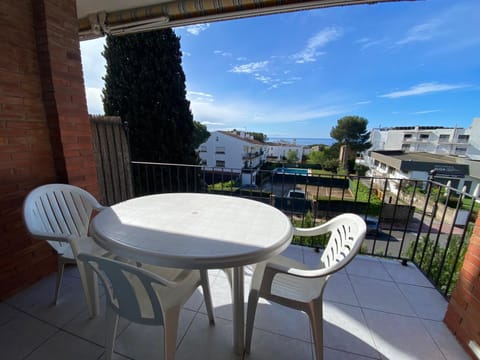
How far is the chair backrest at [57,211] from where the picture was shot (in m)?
1.21

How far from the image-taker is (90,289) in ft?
4.19

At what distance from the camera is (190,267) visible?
79 cm

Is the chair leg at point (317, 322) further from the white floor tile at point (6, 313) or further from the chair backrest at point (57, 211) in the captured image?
the white floor tile at point (6, 313)

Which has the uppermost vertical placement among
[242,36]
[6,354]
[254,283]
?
[242,36]

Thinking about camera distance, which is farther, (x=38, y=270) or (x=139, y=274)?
(x=38, y=270)

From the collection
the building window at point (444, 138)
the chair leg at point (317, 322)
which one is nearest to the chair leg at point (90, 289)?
the chair leg at point (317, 322)

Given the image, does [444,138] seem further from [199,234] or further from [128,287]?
[128,287]

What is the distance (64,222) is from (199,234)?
1.24m

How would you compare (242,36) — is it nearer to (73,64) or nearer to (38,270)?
(73,64)

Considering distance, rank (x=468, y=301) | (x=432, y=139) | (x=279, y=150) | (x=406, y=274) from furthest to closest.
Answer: (x=279, y=150), (x=432, y=139), (x=406, y=274), (x=468, y=301)

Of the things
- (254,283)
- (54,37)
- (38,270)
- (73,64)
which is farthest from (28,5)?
(254,283)

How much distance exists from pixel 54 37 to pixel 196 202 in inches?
65.8

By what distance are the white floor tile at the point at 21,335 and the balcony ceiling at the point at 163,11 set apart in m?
2.61

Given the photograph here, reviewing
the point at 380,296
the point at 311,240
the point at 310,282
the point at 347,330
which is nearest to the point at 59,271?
the point at 310,282
